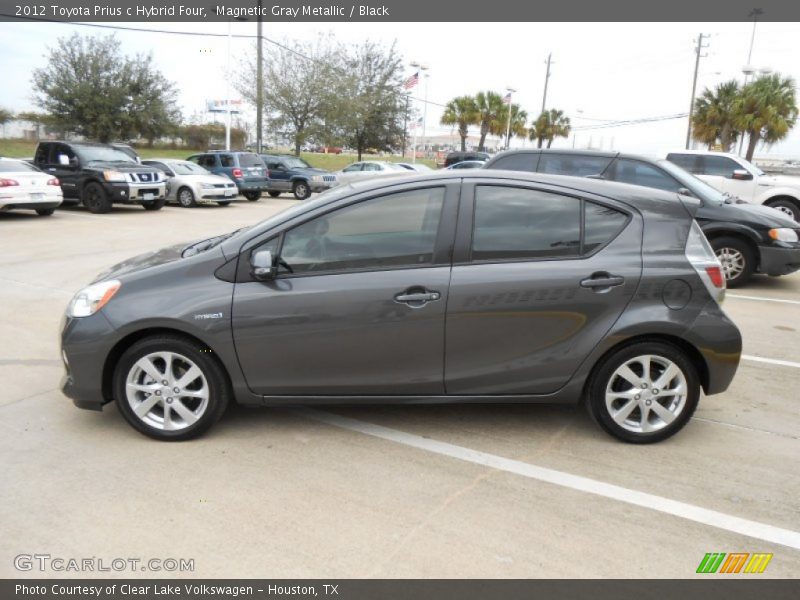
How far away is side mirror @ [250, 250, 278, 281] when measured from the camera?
3.63 meters

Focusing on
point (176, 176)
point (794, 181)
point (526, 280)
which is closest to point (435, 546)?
point (526, 280)

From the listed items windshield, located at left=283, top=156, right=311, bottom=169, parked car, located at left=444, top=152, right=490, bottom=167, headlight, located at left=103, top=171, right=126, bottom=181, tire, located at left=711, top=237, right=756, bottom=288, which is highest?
parked car, located at left=444, top=152, right=490, bottom=167

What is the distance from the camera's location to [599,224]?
3834 mm

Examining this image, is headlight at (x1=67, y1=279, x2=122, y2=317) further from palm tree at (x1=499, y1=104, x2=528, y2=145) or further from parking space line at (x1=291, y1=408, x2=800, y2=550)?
palm tree at (x1=499, y1=104, x2=528, y2=145)

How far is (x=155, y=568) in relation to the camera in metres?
2.72

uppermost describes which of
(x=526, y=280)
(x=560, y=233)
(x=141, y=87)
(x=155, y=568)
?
(x=141, y=87)

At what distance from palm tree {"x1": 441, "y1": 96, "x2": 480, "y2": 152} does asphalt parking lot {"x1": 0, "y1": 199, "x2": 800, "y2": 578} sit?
47.2 metres

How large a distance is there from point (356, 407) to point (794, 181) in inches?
508

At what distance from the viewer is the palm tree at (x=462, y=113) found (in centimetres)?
4950

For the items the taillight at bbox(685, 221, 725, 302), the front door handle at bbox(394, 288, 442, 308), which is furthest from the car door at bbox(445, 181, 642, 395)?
the taillight at bbox(685, 221, 725, 302)

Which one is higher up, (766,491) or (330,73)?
(330,73)
